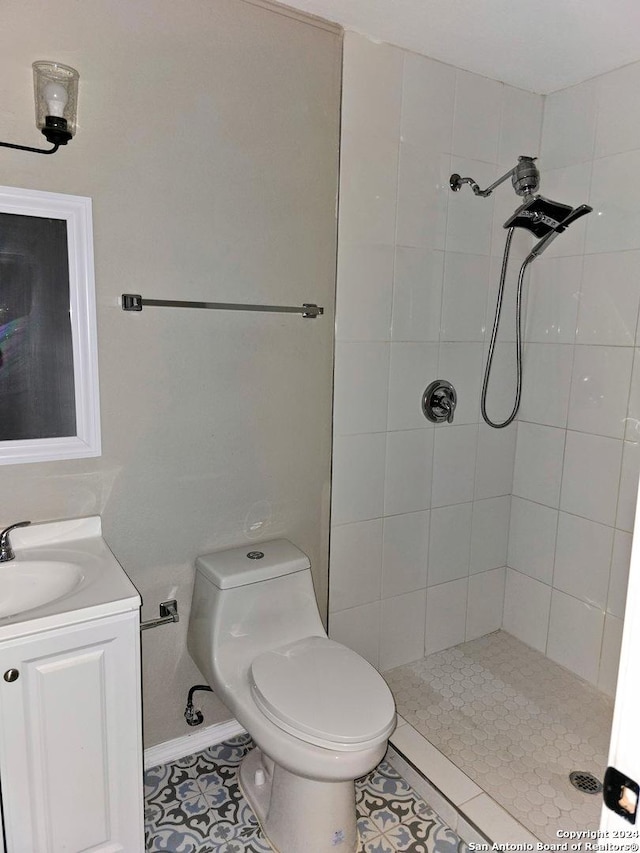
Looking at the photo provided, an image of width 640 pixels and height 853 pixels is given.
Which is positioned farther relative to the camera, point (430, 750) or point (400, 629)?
point (400, 629)

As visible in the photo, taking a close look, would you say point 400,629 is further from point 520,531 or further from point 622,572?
point 622,572

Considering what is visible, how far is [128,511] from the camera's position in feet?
5.82

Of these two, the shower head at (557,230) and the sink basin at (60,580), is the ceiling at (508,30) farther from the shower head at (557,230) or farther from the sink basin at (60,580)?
the sink basin at (60,580)

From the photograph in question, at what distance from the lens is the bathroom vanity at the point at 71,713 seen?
49.1 inches

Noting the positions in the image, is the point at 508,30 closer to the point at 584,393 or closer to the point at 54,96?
the point at 584,393

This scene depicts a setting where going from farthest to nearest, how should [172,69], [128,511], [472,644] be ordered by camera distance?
[472,644] < [128,511] < [172,69]

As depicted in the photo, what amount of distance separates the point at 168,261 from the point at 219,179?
0.30m

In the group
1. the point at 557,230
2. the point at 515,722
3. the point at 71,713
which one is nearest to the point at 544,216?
the point at 557,230

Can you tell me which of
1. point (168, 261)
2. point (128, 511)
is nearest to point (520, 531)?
point (128, 511)

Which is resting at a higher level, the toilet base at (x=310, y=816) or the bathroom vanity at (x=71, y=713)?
the bathroom vanity at (x=71, y=713)

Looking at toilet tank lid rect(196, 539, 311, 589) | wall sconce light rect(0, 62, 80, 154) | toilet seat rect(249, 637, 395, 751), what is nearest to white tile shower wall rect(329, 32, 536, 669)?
toilet tank lid rect(196, 539, 311, 589)

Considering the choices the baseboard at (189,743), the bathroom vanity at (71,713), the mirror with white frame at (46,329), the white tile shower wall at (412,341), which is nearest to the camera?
the bathroom vanity at (71,713)

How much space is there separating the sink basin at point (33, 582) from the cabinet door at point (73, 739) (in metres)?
0.21

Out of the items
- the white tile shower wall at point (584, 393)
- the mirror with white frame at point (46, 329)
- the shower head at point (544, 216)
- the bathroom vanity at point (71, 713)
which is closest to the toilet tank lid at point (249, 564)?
the bathroom vanity at point (71, 713)
